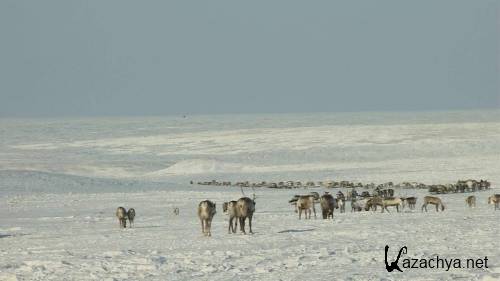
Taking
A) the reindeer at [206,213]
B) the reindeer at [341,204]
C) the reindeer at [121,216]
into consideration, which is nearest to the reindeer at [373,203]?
the reindeer at [341,204]

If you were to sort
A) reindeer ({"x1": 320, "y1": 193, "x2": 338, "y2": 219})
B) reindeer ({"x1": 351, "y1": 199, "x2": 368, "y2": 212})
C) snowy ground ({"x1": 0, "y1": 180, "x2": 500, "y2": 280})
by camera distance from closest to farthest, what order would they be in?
snowy ground ({"x1": 0, "y1": 180, "x2": 500, "y2": 280}) < reindeer ({"x1": 320, "y1": 193, "x2": 338, "y2": 219}) < reindeer ({"x1": 351, "y1": 199, "x2": 368, "y2": 212})

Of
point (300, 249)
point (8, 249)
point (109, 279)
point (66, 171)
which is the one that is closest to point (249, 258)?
point (300, 249)

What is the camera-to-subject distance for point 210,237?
22406 mm

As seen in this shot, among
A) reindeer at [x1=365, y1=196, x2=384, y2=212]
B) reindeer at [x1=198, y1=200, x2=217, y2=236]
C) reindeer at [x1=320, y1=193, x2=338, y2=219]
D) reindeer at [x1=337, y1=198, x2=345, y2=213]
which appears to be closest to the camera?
reindeer at [x1=198, y1=200, x2=217, y2=236]

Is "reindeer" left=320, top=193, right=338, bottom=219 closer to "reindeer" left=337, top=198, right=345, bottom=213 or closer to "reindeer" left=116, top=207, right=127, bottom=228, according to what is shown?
"reindeer" left=337, top=198, right=345, bottom=213

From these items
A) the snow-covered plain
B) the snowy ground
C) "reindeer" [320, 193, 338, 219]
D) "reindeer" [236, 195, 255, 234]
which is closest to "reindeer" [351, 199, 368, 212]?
the snow-covered plain

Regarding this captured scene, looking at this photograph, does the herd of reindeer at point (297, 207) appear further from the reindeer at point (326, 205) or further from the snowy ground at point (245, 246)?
the snowy ground at point (245, 246)

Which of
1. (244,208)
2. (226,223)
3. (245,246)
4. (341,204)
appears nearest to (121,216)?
(226,223)

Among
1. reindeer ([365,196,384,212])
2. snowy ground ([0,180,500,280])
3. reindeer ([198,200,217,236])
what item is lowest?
snowy ground ([0,180,500,280])

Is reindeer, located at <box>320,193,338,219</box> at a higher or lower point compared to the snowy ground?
higher

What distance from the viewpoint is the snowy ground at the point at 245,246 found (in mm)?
16469

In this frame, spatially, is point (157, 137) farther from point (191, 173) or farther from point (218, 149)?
point (191, 173)

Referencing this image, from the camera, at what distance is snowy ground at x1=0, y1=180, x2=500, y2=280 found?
16.5 meters

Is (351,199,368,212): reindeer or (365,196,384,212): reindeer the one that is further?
(351,199,368,212): reindeer
